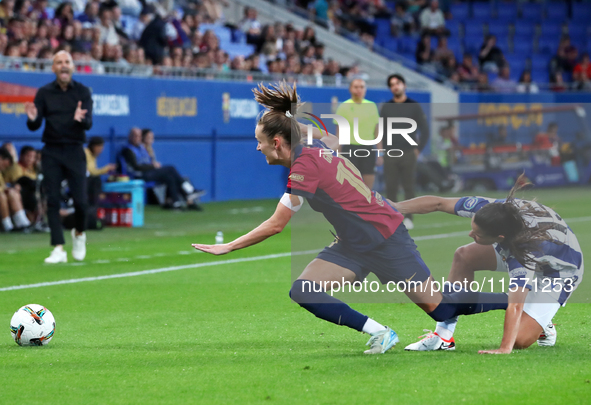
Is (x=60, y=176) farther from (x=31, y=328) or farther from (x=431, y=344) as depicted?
(x=431, y=344)

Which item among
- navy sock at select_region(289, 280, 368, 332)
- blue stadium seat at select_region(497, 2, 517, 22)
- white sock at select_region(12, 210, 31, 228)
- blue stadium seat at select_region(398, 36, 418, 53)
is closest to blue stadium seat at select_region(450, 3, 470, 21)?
blue stadium seat at select_region(497, 2, 517, 22)

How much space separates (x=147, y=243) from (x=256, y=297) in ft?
14.7

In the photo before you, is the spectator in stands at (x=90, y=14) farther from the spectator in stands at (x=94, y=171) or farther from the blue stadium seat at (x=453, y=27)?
the blue stadium seat at (x=453, y=27)

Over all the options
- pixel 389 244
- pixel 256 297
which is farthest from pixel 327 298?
pixel 256 297

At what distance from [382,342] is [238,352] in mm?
905

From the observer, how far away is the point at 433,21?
93.5ft

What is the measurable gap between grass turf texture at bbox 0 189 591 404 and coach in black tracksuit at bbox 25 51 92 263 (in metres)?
0.70

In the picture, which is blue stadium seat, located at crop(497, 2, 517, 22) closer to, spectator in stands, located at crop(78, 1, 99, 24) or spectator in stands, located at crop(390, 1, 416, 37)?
spectator in stands, located at crop(390, 1, 416, 37)

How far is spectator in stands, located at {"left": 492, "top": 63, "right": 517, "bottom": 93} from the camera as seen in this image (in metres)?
26.0

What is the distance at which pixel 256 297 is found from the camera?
783cm

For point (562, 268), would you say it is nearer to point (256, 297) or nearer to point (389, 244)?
point (389, 244)

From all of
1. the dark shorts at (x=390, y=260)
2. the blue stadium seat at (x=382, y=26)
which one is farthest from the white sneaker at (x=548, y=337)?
the blue stadium seat at (x=382, y=26)

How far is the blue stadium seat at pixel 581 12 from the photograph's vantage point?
30.1m

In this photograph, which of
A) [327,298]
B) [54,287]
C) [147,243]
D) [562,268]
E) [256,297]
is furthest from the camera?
[147,243]
